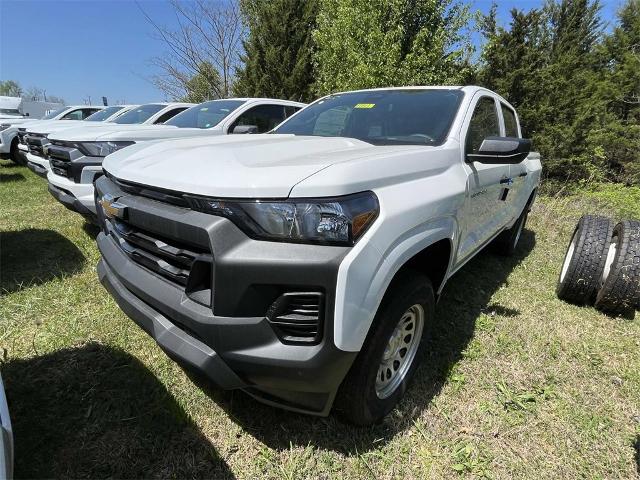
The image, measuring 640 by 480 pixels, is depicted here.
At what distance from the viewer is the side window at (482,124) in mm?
2590

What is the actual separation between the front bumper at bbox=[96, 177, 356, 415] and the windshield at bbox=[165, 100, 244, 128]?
172 inches

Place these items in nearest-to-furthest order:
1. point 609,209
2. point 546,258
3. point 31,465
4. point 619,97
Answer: point 31,465
point 546,258
point 609,209
point 619,97

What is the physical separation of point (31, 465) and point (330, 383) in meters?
1.39

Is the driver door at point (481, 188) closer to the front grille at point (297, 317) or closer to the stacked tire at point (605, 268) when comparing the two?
the stacked tire at point (605, 268)

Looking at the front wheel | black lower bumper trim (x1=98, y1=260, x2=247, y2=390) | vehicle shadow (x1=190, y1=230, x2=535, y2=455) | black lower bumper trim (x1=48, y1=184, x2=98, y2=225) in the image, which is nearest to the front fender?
black lower bumper trim (x1=98, y1=260, x2=247, y2=390)

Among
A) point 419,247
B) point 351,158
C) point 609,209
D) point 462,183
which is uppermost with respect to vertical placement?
point 351,158

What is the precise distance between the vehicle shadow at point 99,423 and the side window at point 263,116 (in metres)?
4.19

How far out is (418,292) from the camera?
1.91m

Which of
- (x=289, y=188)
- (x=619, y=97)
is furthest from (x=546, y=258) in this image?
(x=619, y=97)

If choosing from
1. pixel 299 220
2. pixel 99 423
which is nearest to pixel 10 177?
pixel 99 423

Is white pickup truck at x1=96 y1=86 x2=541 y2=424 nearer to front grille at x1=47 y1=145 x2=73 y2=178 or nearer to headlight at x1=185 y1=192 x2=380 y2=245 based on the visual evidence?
headlight at x1=185 y1=192 x2=380 y2=245

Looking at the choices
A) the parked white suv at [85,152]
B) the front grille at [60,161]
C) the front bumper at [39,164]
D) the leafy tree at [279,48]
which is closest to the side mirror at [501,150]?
the parked white suv at [85,152]

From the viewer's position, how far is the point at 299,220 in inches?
55.4

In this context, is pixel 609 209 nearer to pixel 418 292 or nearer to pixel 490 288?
pixel 490 288
